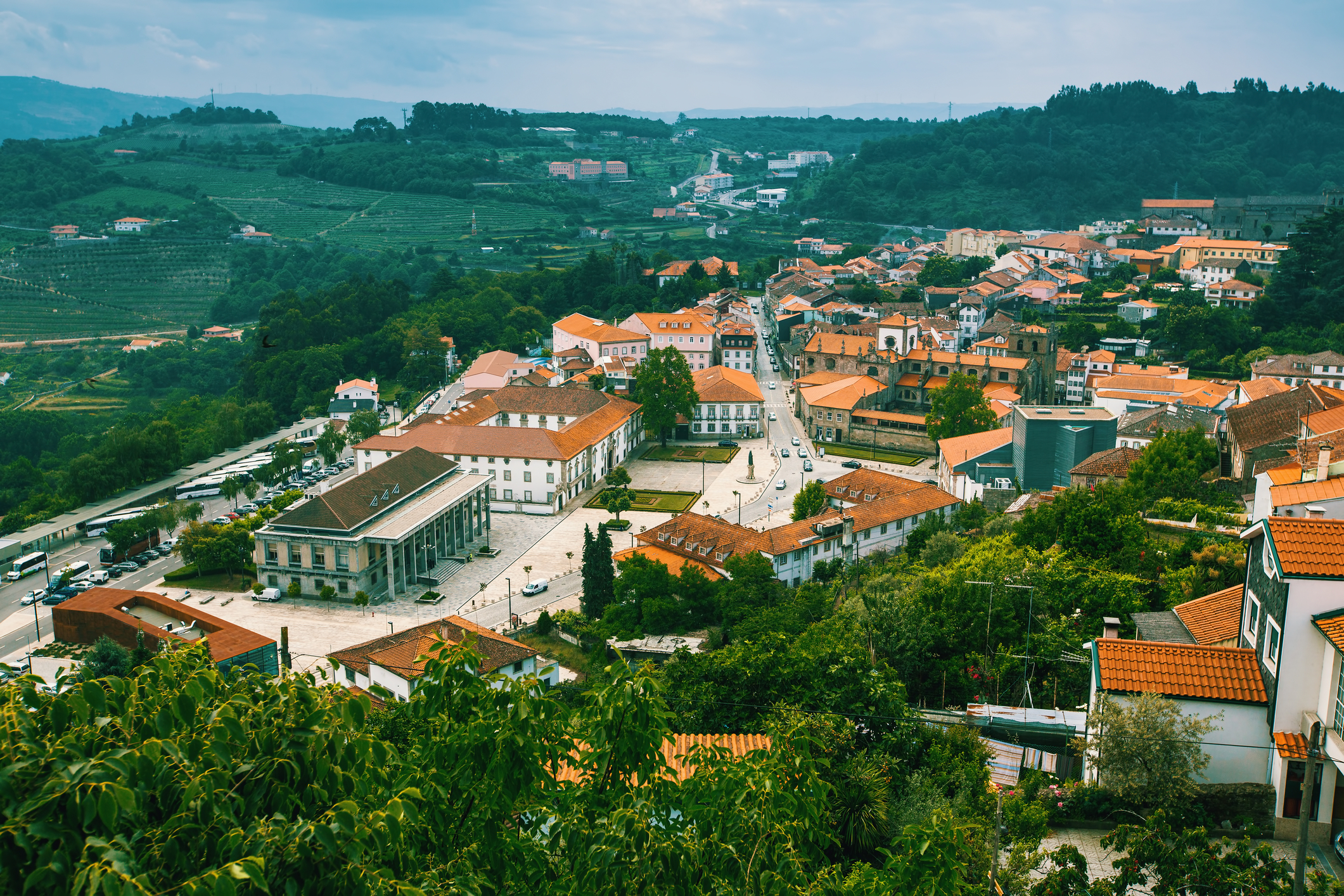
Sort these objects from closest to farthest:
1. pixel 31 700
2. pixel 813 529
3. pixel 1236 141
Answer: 1. pixel 31 700
2. pixel 813 529
3. pixel 1236 141

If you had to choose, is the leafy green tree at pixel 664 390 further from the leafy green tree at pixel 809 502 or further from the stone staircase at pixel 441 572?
Result: the stone staircase at pixel 441 572

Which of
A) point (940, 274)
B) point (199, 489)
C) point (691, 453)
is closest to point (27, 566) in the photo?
point (199, 489)

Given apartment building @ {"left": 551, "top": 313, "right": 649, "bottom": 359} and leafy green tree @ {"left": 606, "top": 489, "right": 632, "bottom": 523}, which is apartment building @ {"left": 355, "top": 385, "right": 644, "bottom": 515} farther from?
apartment building @ {"left": 551, "top": 313, "right": 649, "bottom": 359}

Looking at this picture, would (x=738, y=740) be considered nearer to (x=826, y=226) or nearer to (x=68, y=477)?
(x=68, y=477)

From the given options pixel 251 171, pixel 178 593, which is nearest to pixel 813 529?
pixel 178 593

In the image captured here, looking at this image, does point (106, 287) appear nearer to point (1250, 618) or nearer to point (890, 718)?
point (890, 718)

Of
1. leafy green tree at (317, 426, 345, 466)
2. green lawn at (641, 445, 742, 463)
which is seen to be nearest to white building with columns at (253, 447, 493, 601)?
leafy green tree at (317, 426, 345, 466)
